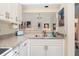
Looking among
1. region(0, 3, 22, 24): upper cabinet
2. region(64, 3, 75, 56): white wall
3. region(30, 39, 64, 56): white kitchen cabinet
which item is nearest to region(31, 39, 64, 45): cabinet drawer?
region(30, 39, 64, 56): white kitchen cabinet

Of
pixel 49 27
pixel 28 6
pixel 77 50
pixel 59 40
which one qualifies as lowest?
pixel 77 50

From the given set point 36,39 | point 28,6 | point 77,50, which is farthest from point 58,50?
point 28,6

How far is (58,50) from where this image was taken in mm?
3547

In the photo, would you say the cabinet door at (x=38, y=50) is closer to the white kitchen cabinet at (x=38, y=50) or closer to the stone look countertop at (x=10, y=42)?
the white kitchen cabinet at (x=38, y=50)

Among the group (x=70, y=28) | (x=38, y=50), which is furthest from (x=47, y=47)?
(x=70, y=28)

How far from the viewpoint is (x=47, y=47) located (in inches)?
140

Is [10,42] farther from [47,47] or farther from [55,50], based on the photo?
[55,50]

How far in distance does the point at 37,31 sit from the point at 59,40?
152 centimetres

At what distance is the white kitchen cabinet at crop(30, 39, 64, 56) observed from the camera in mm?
3547

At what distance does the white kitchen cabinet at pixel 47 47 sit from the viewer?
3547 mm

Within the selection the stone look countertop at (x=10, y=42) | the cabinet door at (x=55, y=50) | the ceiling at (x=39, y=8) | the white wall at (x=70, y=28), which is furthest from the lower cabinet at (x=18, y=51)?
the ceiling at (x=39, y=8)

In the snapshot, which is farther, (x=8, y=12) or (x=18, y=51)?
(x=8, y=12)

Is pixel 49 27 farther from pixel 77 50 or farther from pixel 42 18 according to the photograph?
pixel 77 50

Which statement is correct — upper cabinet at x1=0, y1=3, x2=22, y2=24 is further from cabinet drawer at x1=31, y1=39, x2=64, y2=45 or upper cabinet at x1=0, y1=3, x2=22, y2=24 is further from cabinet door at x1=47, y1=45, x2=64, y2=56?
cabinet door at x1=47, y1=45, x2=64, y2=56
